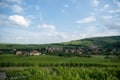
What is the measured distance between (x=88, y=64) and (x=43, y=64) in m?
16.6

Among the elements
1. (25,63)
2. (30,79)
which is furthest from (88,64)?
(30,79)

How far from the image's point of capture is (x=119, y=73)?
4856 cm

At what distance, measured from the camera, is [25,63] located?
8575 centimetres

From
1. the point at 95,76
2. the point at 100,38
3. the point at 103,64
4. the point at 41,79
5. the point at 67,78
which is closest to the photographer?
the point at 67,78

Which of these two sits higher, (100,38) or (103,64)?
(100,38)

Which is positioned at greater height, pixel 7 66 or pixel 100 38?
pixel 100 38

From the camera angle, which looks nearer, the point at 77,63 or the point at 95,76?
the point at 95,76

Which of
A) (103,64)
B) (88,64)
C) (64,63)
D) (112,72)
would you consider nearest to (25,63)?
(64,63)

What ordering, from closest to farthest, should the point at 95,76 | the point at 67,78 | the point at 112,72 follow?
1. the point at 67,78
2. the point at 95,76
3. the point at 112,72

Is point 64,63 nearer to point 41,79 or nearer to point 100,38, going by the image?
point 41,79

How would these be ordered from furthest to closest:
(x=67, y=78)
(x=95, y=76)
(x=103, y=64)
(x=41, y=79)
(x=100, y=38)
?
(x=100, y=38) < (x=103, y=64) < (x=95, y=76) < (x=41, y=79) < (x=67, y=78)

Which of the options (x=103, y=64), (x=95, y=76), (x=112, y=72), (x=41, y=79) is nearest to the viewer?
(x=41, y=79)

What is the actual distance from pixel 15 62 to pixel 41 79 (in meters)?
48.6

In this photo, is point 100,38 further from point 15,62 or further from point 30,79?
point 30,79
